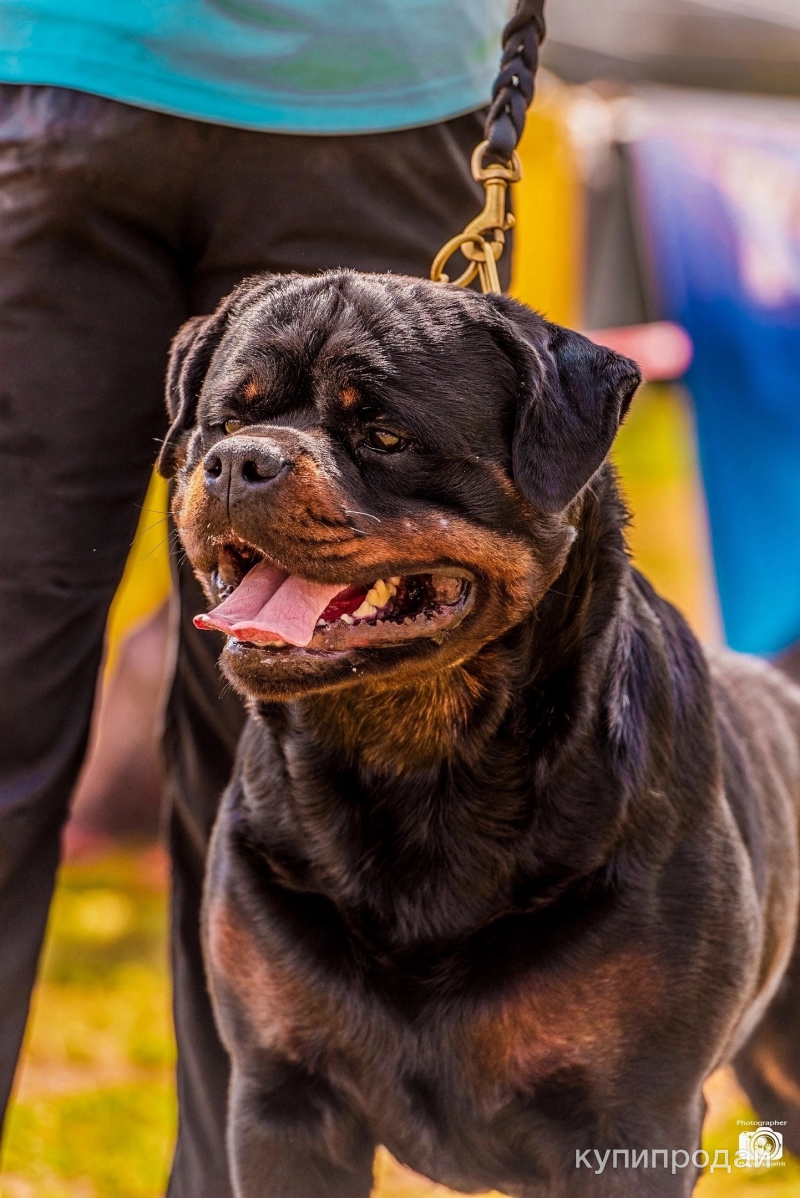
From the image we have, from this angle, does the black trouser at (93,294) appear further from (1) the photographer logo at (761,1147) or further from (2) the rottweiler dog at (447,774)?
(1) the photographer logo at (761,1147)

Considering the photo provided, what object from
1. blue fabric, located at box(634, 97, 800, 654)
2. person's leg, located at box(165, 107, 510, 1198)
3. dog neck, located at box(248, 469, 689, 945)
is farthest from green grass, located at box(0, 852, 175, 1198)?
blue fabric, located at box(634, 97, 800, 654)

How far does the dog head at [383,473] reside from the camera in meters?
1.95

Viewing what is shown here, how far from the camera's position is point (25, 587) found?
92.8 inches

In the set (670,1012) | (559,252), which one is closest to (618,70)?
(559,252)

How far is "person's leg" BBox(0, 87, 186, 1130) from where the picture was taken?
2.25 m

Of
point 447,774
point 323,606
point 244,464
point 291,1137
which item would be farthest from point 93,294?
point 291,1137

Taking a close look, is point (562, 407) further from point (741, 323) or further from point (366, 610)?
point (741, 323)

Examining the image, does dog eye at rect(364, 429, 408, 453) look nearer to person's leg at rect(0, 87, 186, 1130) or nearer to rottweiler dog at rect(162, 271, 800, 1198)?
rottweiler dog at rect(162, 271, 800, 1198)

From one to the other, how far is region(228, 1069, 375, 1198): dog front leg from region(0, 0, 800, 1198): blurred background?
4.30 ft

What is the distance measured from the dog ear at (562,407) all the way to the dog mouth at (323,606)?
0.19 m

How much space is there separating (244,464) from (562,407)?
0.49m

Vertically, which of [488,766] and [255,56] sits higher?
[255,56]

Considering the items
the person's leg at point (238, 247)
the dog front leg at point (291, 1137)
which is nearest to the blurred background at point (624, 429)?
the person's leg at point (238, 247)

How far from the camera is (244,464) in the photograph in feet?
6.28
